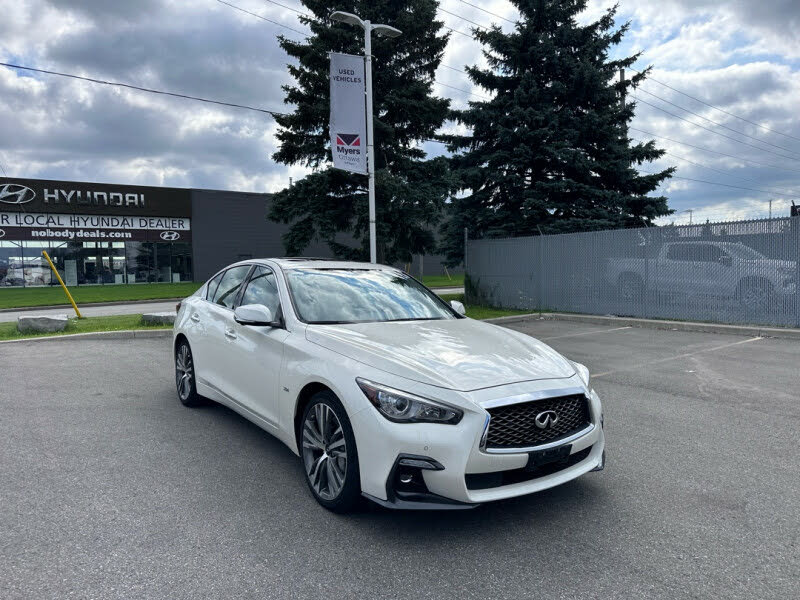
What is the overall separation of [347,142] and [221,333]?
9040 mm

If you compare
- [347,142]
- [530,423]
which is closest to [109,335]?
[347,142]

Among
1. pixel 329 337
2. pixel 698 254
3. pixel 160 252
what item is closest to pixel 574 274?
pixel 698 254

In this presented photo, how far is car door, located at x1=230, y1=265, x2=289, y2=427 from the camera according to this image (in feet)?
13.6

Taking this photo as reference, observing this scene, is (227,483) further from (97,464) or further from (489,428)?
(489,428)

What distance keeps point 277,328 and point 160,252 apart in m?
39.2

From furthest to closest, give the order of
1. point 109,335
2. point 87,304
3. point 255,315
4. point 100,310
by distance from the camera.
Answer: point 87,304
point 100,310
point 109,335
point 255,315

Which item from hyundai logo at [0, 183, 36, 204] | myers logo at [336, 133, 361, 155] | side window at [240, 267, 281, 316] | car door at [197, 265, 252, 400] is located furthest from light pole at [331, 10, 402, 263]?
hyundai logo at [0, 183, 36, 204]

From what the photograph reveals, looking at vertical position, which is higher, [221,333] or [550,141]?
[550,141]

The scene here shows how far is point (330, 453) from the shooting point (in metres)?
3.50

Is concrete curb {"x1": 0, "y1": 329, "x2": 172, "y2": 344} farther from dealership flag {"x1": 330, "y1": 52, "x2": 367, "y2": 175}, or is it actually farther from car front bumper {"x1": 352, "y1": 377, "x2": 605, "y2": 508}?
car front bumper {"x1": 352, "y1": 377, "x2": 605, "y2": 508}

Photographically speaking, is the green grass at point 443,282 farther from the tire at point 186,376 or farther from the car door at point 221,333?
the car door at point 221,333

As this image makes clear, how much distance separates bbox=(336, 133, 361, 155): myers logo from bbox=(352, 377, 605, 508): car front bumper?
35.6 ft

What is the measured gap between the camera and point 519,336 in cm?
435

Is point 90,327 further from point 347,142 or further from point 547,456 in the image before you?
point 547,456
